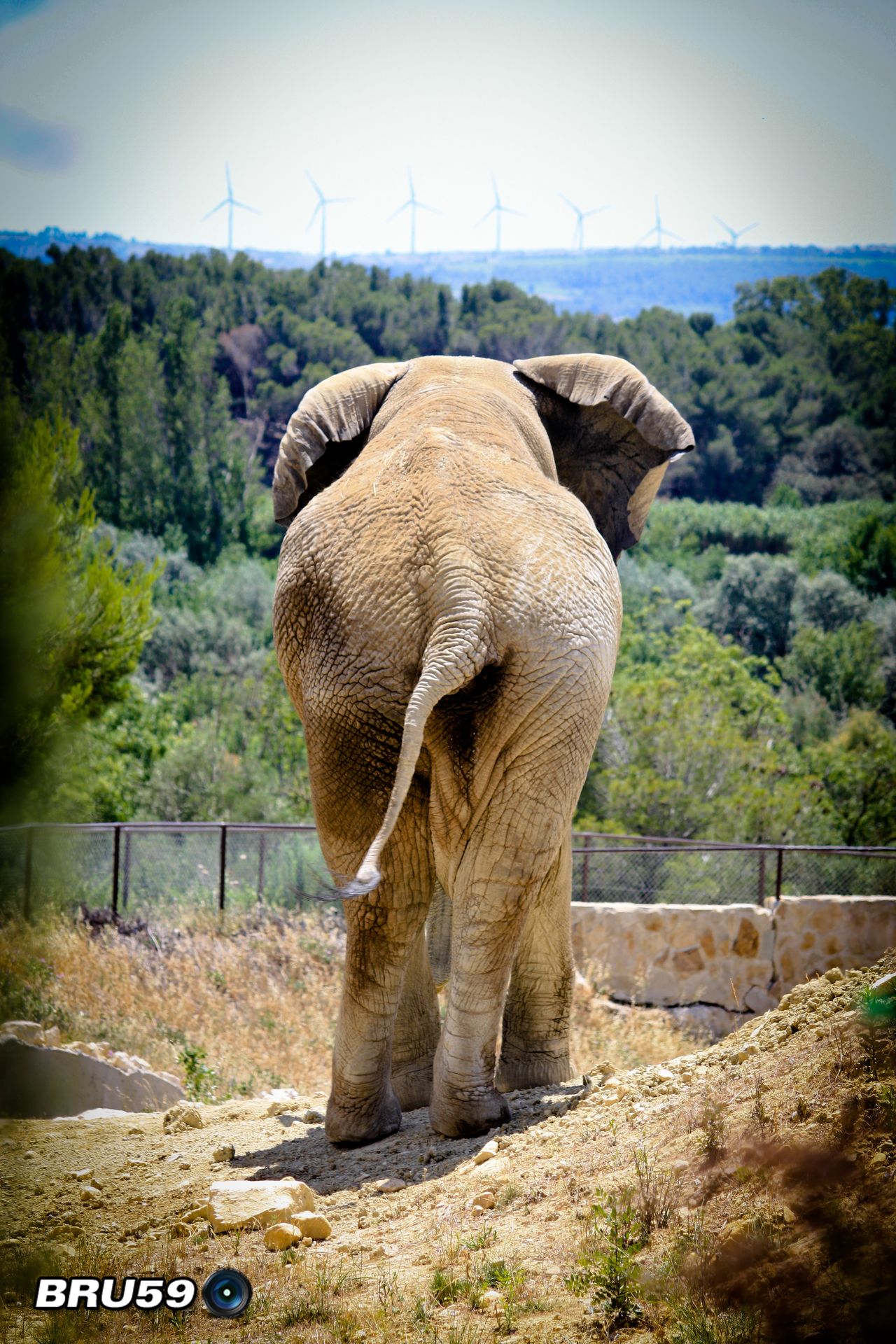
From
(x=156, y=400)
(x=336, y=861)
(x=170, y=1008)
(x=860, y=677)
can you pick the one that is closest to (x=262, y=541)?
(x=156, y=400)

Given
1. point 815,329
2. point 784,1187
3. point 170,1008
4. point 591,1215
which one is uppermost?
point 815,329

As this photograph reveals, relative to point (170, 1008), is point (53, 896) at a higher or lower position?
higher

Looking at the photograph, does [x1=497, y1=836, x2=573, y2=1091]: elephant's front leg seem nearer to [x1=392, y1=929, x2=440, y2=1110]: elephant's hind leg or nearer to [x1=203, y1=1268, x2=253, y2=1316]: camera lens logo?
[x1=392, y1=929, x2=440, y2=1110]: elephant's hind leg

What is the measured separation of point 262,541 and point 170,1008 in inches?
1819

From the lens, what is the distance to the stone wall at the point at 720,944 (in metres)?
11.0

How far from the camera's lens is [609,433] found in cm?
668

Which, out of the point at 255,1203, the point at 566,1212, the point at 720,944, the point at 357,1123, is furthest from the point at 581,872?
the point at 566,1212

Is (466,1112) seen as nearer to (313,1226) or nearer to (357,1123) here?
(357,1123)

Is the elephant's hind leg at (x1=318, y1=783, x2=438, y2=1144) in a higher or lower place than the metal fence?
higher

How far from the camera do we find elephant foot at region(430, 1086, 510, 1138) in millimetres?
5160

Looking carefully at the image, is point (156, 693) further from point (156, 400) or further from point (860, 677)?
point (156, 400)

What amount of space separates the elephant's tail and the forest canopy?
106cm

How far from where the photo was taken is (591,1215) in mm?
3920

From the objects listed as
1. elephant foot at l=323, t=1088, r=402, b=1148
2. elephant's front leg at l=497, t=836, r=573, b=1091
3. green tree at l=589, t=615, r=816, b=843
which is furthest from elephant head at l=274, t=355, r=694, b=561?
green tree at l=589, t=615, r=816, b=843
